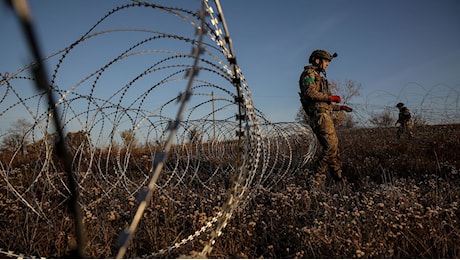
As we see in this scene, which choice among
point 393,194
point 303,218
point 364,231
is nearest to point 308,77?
point 393,194

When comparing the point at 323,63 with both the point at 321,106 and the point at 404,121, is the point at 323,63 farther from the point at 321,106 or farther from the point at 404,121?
the point at 404,121

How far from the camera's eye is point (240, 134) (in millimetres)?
2939

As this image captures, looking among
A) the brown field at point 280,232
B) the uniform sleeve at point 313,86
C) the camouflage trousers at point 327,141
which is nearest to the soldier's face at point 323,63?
the uniform sleeve at point 313,86

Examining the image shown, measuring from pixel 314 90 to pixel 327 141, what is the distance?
0.98 m

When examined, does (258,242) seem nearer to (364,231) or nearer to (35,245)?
(364,231)

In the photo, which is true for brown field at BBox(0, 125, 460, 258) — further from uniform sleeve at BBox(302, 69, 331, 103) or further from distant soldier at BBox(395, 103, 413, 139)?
distant soldier at BBox(395, 103, 413, 139)

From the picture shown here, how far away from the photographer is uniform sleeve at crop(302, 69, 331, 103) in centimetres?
631

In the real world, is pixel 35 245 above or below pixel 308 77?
below

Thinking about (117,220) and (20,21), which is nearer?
(20,21)

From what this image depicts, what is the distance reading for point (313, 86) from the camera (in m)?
6.36

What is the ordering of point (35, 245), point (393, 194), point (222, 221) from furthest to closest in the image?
point (393, 194)
point (35, 245)
point (222, 221)

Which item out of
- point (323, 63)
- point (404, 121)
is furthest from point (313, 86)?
point (404, 121)

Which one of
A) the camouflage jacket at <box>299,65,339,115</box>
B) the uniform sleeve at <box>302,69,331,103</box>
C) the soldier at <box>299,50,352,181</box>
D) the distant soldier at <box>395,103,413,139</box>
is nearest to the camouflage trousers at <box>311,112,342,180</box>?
the soldier at <box>299,50,352,181</box>

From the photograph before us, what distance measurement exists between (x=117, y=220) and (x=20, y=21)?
424 centimetres
